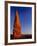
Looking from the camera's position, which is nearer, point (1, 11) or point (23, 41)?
point (1, 11)

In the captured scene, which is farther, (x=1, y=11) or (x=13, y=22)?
(x=13, y=22)

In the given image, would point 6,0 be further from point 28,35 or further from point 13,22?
point 28,35

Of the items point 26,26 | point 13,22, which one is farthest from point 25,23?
point 13,22

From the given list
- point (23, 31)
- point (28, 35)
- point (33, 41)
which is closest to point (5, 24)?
point (23, 31)

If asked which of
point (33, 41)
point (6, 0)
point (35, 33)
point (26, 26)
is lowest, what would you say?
point (33, 41)

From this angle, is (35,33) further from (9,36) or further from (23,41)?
(9,36)

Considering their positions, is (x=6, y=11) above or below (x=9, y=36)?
above

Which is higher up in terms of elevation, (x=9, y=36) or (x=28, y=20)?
(x=28, y=20)

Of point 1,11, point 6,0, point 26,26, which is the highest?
point 6,0
